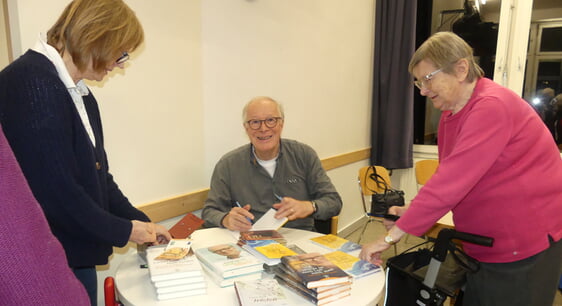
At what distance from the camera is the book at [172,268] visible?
1176mm

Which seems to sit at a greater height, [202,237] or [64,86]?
[64,86]

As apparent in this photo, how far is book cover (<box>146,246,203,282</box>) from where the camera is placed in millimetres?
1176

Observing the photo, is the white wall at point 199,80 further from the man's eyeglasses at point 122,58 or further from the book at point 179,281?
the book at point 179,281

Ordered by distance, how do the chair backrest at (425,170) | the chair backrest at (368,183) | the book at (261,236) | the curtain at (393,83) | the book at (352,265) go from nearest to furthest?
the book at (352,265) < the book at (261,236) < the chair backrest at (368,183) < the chair backrest at (425,170) < the curtain at (393,83)

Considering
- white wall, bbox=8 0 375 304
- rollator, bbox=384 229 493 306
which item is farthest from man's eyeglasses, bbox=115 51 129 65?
rollator, bbox=384 229 493 306

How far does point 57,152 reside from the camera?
99 centimetres

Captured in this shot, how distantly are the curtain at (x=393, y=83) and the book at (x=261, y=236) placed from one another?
300cm

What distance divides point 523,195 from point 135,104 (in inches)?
68.6

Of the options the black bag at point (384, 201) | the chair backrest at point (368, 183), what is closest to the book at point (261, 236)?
the black bag at point (384, 201)

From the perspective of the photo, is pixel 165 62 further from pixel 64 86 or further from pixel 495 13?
pixel 495 13

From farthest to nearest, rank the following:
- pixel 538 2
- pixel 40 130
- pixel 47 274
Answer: pixel 538 2 < pixel 40 130 < pixel 47 274

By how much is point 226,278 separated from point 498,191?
3.44ft

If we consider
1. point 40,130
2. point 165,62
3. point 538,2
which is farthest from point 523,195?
point 538,2

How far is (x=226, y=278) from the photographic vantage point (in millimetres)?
1267
